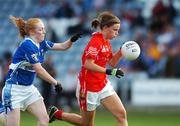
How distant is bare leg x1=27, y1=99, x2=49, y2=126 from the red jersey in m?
0.79

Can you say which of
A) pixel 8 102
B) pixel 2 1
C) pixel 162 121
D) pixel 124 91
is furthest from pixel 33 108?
pixel 2 1

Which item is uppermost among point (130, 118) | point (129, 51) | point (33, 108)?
point (129, 51)

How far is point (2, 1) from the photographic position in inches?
1142

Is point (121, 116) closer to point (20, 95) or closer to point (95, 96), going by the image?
point (95, 96)

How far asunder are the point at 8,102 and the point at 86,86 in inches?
50.5

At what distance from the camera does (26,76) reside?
12398mm

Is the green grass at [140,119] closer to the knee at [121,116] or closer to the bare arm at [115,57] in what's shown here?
the bare arm at [115,57]

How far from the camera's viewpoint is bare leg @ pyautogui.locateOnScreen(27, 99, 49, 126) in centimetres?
1236

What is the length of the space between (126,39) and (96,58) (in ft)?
42.7

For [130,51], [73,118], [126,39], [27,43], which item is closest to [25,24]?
[27,43]

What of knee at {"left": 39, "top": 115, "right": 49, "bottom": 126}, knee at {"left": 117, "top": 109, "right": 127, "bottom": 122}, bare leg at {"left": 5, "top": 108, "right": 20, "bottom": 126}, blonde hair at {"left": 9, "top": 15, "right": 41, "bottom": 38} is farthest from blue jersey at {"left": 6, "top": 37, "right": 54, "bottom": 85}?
knee at {"left": 117, "top": 109, "right": 127, "bottom": 122}

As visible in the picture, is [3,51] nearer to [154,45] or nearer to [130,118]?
[154,45]

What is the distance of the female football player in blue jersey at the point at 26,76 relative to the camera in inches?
481

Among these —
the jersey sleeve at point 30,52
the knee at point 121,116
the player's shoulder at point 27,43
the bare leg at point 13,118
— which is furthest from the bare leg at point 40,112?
the knee at point 121,116
